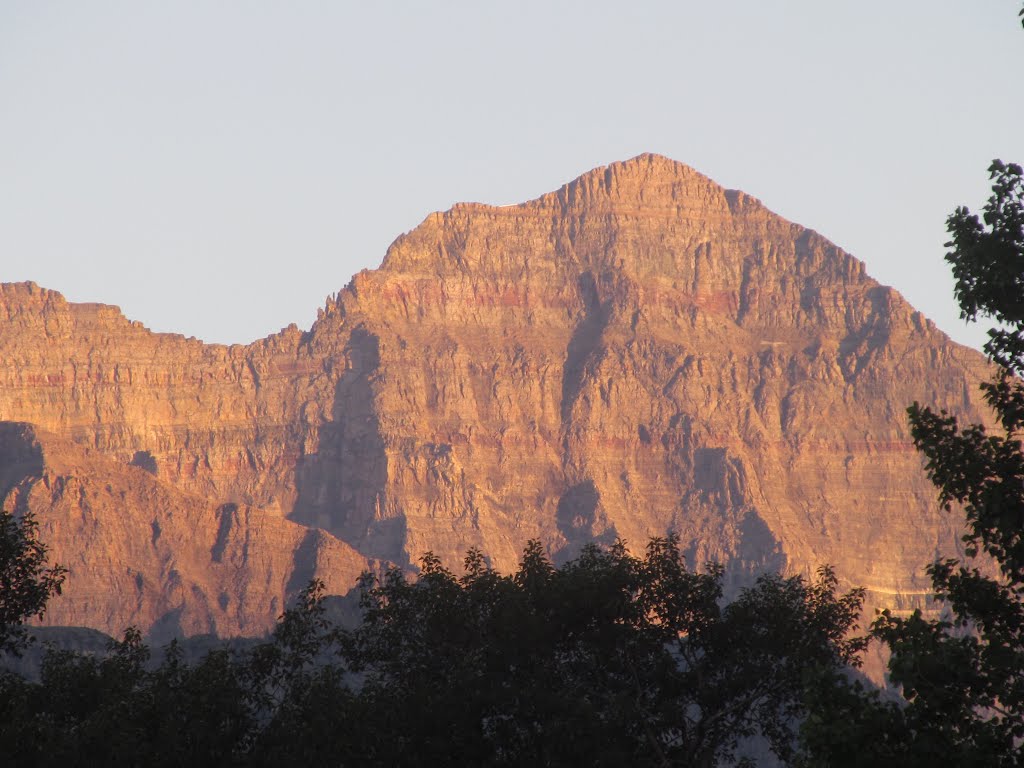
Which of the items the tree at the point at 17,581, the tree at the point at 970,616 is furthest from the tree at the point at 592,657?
the tree at the point at 970,616

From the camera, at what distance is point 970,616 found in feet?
147

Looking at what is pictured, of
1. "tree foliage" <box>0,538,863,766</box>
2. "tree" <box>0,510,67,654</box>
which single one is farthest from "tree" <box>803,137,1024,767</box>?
"tree" <box>0,510,67,654</box>

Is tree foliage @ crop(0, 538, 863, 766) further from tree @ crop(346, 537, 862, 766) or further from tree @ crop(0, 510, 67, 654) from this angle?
tree @ crop(0, 510, 67, 654)

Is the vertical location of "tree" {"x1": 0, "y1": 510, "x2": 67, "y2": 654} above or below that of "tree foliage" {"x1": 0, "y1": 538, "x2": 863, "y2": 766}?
above

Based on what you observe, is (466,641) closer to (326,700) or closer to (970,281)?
(326,700)

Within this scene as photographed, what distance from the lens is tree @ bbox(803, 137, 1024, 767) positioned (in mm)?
40219

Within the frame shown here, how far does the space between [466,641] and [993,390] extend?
27450mm

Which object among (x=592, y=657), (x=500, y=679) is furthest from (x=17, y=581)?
(x=592, y=657)

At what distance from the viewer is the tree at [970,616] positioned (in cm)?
4022

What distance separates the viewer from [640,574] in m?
67.2

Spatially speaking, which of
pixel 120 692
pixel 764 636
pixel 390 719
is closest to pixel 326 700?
pixel 390 719

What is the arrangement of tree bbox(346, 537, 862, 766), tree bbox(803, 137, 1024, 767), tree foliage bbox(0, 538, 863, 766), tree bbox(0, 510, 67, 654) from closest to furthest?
1. tree bbox(803, 137, 1024, 767)
2. tree bbox(0, 510, 67, 654)
3. tree foliage bbox(0, 538, 863, 766)
4. tree bbox(346, 537, 862, 766)

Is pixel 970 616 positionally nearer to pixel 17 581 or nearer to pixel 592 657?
pixel 592 657

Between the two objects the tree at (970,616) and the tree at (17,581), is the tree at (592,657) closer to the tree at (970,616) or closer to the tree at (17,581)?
the tree at (17,581)
